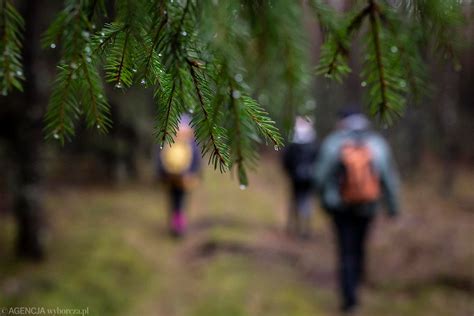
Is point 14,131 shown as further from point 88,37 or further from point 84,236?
point 88,37

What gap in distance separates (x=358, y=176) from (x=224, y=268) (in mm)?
2792

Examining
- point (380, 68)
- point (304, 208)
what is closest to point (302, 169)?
point (304, 208)

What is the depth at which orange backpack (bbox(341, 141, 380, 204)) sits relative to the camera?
4.51 metres

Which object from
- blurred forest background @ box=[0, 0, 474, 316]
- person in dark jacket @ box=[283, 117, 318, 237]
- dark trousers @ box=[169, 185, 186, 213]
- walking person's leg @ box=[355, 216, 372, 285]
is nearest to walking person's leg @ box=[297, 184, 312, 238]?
person in dark jacket @ box=[283, 117, 318, 237]

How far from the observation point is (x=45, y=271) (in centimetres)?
533

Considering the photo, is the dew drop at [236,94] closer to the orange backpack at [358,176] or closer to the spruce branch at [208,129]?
the spruce branch at [208,129]

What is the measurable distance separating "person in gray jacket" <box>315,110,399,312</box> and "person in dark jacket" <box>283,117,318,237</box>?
2658 millimetres

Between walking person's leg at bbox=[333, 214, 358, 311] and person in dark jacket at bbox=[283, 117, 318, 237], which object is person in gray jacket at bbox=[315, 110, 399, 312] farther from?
person in dark jacket at bbox=[283, 117, 318, 237]

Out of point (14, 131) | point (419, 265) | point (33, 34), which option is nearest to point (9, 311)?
point (14, 131)

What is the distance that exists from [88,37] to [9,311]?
13.5ft

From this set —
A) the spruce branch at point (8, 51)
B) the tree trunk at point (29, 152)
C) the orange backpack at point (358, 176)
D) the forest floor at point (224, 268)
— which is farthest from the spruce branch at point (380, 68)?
the tree trunk at point (29, 152)

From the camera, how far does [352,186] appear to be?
4.54 m

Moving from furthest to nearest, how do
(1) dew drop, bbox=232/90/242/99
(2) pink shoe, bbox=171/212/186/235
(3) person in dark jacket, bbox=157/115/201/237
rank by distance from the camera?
1. (2) pink shoe, bbox=171/212/186/235
2. (3) person in dark jacket, bbox=157/115/201/237
3. (1) dew drop, bbox=232/90/242/99

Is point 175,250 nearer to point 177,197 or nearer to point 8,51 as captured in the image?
point 177,197
